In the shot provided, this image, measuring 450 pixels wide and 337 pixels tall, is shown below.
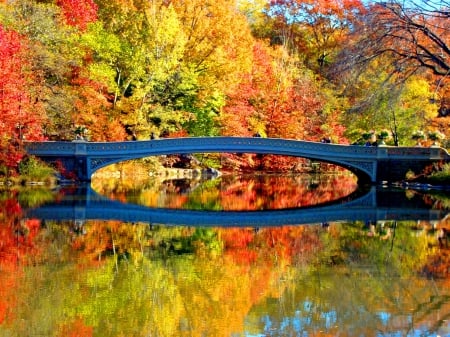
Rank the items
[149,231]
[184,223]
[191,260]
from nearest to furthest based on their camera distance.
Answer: [191,260], [149,231], [184,223]

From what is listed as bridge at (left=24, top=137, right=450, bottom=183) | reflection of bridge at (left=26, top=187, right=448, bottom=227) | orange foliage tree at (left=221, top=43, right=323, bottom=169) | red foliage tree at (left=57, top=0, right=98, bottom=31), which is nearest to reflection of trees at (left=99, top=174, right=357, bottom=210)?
reflection of bridge at (left=26, top=187, right=448, bottom=227)

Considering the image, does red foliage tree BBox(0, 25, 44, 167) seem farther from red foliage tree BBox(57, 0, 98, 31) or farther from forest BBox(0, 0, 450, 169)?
red foliage tree BBox(57, 0, 98, 31)

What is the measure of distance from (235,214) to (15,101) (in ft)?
42.4

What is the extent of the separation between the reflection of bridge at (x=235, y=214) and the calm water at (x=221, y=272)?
60 millimetres

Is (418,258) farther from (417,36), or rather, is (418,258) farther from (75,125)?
(75,125)

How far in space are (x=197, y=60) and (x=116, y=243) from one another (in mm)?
30318

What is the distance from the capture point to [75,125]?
36000 mm

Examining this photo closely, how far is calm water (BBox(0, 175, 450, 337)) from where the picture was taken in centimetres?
863

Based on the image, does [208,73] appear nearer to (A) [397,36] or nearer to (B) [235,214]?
(A) [397,36]

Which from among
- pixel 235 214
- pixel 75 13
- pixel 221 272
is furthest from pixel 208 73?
pixel 221 272

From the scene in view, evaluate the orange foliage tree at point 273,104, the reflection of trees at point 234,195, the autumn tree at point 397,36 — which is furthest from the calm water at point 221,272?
the orange foliage tree at point 273,104

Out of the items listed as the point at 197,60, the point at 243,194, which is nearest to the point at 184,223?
the point at 243,194

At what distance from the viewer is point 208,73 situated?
1753 inches

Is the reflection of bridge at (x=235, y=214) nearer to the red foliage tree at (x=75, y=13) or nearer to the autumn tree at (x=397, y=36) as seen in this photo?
the autumn tree at (x=397, y=36)
